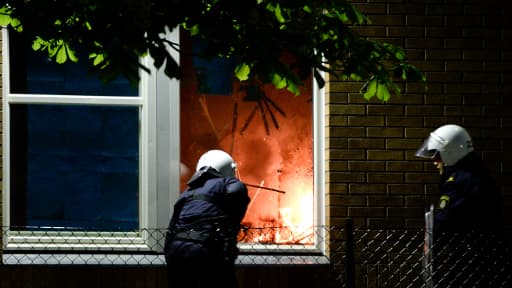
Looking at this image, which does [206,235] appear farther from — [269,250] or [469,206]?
[269,250]

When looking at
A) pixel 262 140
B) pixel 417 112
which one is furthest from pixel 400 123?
pixel 262 140

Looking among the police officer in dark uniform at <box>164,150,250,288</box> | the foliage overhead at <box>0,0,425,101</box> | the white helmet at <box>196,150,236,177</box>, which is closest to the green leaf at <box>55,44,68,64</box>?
the foliage overhead at <box>0,0,425,101</box>

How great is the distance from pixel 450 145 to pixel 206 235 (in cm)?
187

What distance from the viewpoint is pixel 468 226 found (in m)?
7.31

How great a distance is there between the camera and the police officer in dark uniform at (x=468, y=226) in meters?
7.20

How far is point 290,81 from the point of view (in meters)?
5.69

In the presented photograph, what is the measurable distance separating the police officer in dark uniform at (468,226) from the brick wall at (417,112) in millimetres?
1610

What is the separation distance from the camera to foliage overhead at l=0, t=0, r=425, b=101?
529cm

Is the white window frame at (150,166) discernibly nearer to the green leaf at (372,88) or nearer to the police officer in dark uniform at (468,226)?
the police officer in dark uniform at (468,226)

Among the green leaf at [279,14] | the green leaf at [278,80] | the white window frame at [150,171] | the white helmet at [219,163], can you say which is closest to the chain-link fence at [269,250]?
the white window frame at [150,171]

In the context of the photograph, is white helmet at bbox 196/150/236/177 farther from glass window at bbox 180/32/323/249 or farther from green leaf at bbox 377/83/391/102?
green leaf at bbox 377/83/391/102

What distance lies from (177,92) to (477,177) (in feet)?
9.43

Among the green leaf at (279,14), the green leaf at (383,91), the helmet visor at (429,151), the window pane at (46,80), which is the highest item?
the green leaf at (279,14)

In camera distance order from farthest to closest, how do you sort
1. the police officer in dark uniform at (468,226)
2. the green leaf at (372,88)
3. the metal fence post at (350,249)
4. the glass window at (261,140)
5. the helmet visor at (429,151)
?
the glass window at (261,140)
the helmet visor at (429,151)
the police officer in dark uniform at (468,226)
the metal fence post at (350,249)
the green leaf at (372,88)
